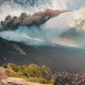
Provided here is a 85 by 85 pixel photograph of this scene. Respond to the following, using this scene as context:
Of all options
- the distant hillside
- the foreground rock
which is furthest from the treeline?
the distant hillside

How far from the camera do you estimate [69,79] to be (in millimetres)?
13773

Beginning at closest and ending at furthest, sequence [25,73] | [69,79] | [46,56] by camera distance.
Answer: [69,79] < [25,73] < [46,56]

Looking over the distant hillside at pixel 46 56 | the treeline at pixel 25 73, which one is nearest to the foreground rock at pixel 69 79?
the treeline at pixel 25 73

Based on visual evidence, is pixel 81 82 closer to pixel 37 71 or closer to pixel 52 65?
pixel 37 71

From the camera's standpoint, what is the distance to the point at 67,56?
136875mm

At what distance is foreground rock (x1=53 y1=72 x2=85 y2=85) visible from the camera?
13.5 m

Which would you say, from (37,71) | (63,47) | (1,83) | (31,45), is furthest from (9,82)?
(31,45)

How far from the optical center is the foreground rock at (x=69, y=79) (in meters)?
13.5

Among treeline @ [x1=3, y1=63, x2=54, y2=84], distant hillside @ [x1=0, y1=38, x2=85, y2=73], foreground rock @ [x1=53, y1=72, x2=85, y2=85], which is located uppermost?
distant hillside @ [x1=0, y1=38, x2=85, y2=73]

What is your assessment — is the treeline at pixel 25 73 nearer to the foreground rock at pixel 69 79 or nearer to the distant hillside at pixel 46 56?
the foreground rock at pixel 69 79

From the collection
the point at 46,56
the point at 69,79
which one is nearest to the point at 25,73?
the point at 69,79

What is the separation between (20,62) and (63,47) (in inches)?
1693

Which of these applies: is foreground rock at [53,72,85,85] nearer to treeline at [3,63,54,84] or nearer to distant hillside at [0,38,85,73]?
treeline at [3,63,54,84]

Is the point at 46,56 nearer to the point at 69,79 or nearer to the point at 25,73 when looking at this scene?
the point at 25,73
